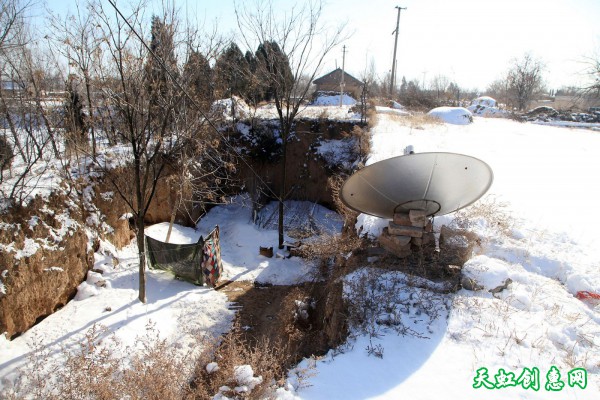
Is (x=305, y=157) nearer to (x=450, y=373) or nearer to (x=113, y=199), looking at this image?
(x=113, y=199)


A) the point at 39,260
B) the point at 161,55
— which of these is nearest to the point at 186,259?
the point at 39,260

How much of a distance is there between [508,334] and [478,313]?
0.45 meters

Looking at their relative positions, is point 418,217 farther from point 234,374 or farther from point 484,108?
point 484,108

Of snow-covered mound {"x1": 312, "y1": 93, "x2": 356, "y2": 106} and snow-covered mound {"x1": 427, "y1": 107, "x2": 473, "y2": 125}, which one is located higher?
snow-covered mound {"x1": 312, "y1": 93, "x2": 356, "y2": 106}

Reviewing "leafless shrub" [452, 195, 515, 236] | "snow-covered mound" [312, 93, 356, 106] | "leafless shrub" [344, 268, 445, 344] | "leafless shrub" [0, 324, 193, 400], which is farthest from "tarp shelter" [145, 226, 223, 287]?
"snow-covered mound" [312, 93, 356, 106]

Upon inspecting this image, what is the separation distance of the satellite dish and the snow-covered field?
1.14 metres

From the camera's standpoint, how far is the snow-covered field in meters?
3.67

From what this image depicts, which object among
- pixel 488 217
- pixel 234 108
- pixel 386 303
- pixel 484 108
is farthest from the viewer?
pixel 484 108

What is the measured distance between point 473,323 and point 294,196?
1262 centimetres

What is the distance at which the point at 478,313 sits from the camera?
15.1ft

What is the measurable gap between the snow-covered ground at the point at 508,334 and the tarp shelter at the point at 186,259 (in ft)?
13.2

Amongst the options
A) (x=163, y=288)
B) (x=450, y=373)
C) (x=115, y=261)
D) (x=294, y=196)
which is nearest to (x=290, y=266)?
(x=163, y=288)

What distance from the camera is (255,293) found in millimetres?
9094

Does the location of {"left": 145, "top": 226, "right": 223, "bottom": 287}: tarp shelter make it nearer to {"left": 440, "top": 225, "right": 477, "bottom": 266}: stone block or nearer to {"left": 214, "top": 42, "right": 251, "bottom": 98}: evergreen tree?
{"left": 440, "top": 225, "right": 477, "bottom": 266}: stone block
